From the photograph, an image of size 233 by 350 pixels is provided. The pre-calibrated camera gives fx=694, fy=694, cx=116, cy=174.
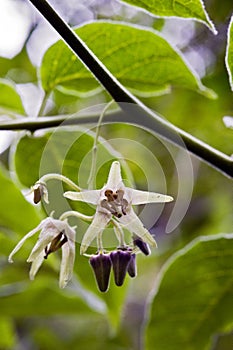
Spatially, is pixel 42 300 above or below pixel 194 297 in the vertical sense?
below

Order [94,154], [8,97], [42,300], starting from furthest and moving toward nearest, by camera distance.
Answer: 1. [42,300]
2. [8,97]
3. [94,154]

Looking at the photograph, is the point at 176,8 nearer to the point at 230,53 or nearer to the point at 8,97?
the point at 230,53

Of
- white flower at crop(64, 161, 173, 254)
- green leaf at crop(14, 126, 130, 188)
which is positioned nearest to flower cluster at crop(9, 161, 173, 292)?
white flower at crop(64, 161, 173, 254)

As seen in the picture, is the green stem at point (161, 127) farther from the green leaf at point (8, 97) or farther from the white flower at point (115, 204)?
the green leaf at point (8, 97)

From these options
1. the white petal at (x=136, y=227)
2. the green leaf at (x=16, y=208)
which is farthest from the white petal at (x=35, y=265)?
the green leaf at (x=16, y=208)

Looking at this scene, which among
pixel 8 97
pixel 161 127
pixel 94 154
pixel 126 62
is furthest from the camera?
pixel 8 97

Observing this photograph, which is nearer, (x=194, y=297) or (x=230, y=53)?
(x=230, y=53)

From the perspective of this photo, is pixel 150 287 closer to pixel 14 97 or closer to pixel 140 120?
pixel 14 97

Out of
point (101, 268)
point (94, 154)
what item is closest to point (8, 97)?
point (94, 154)
